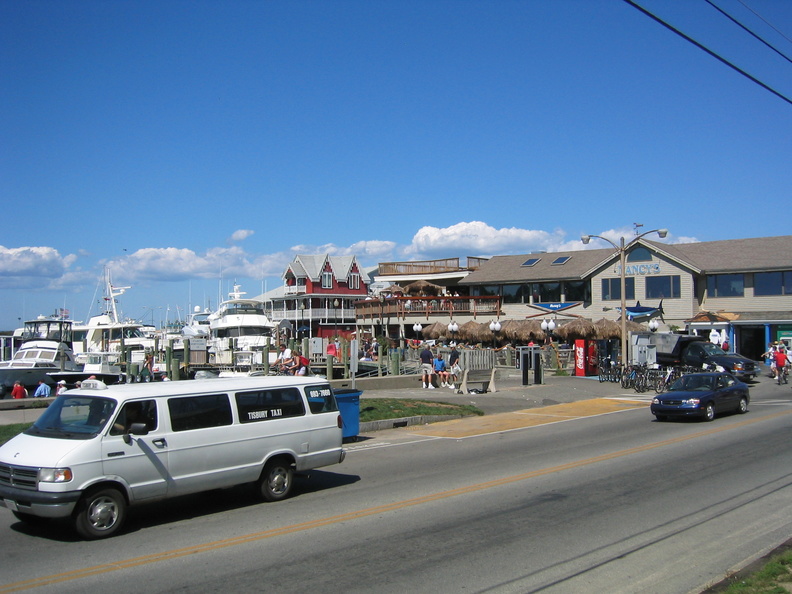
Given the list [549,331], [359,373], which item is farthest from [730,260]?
[359,373]

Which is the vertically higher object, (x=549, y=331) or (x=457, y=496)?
(x=549, y=331)

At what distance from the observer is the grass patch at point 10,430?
15020mm

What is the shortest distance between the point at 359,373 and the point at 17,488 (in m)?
31.7

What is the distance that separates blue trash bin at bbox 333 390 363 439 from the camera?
1590 cm

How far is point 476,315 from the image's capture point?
5100cm

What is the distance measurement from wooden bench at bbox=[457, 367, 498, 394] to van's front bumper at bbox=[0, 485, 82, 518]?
65.1 ft

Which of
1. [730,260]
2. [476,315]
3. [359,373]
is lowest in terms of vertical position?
[359,373]

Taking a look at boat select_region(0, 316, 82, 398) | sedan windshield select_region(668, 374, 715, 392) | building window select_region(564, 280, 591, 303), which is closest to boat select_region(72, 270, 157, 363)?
boat select_region(0, 316, 82, 398)

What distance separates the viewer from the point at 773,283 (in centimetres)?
4062

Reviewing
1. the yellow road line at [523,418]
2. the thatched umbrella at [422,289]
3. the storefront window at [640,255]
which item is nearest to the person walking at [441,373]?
the yellow road line at [523,418]

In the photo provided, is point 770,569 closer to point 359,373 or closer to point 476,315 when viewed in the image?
point 359,373

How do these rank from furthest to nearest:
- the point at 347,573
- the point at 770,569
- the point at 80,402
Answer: the point at 80,402 < the point at 347,573 < the point at 770,569

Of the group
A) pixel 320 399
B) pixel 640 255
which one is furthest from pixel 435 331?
pixel 320 399

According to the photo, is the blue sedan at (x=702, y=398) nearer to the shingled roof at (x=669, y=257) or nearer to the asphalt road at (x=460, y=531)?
the asphalt road at (x=460, y=531)
